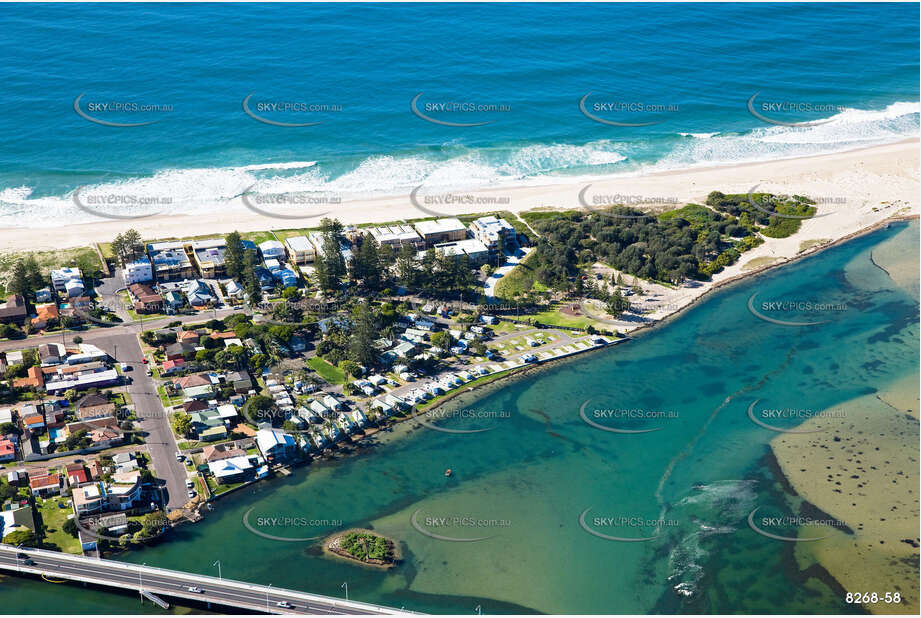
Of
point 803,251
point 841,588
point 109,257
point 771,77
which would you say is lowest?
point 841,588

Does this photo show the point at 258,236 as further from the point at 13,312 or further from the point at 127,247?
the point at 13,312

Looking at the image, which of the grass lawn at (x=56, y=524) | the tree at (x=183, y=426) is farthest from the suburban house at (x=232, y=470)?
the grass lawn at (x=56, y=524)

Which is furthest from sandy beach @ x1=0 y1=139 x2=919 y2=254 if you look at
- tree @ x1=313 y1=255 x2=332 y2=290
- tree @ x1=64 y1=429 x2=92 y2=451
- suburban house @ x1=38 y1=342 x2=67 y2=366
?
tree @ x1=64 y1=429 x2=92 y2=451

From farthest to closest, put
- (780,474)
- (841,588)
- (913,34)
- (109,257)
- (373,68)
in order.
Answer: (913,34)
(373,68)
(109,257)
(780,474)
(841,588)

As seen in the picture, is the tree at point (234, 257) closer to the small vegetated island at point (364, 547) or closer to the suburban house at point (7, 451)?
the suburban house at point (7, 451)

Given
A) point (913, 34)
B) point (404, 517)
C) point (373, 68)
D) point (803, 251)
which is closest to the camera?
point (404, 517)

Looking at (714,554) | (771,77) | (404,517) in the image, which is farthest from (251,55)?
(714,554)

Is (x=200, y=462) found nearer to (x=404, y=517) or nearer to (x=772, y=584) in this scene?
(x=404, y=517)
